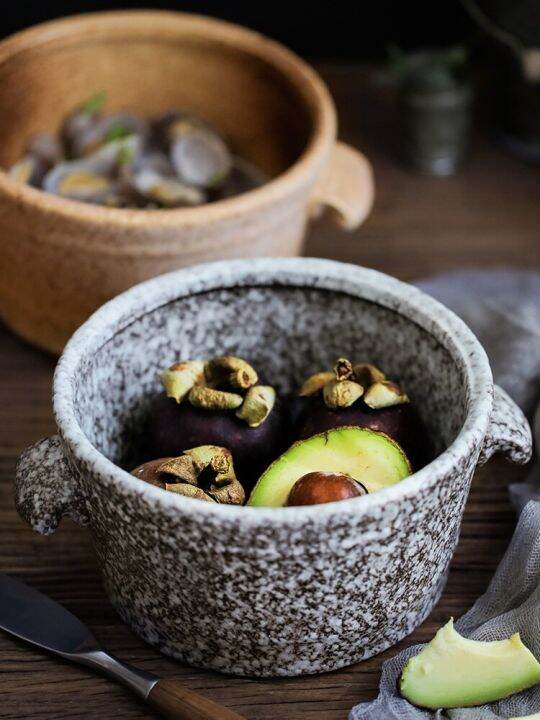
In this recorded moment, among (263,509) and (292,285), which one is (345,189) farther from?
(263,509)

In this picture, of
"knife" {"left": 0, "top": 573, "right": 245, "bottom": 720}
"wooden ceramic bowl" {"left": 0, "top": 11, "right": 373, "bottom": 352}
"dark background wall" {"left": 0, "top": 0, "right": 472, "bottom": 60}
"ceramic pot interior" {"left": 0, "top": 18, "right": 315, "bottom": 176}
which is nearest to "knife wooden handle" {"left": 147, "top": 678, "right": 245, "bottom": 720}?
"knife" {"left": 0, "top": 573, "right": 245, "bottom": 720}

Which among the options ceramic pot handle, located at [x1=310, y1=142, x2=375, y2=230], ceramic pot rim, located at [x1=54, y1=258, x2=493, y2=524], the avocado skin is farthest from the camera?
ceramic pot handle, located at [x1=310, y1=142, x2=375, y2=230]

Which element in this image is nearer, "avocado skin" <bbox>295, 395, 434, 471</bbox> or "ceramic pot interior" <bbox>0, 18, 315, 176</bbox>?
"avocado skin" <bbox>295, 395, 434, 471</bbox>

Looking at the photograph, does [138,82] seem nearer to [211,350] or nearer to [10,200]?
[10,200]

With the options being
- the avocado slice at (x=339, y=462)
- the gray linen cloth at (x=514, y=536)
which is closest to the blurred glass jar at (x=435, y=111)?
the gray linen cloth at (x=514, y=536)

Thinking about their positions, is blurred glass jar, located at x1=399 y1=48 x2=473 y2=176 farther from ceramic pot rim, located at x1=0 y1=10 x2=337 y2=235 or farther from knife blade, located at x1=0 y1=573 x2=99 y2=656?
knife blade, located at x1=0 y1=573 x2=99 y2=656

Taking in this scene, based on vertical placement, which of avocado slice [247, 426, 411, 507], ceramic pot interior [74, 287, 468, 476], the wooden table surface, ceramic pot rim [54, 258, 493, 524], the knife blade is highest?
ceramic pot rim [54, 258, 493, 524]

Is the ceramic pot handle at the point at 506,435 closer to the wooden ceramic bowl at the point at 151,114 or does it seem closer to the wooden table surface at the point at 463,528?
the wooden table surface at the point at 463,528
